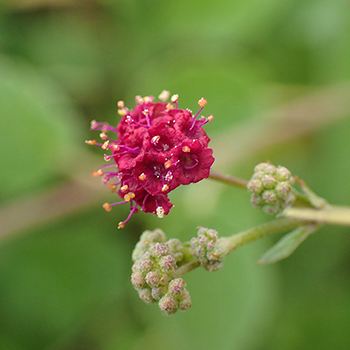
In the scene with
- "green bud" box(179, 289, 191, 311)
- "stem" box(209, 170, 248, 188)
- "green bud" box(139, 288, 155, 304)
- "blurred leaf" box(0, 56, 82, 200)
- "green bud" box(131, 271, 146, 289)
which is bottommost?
"green bud" box(179, 289, 191, 311)

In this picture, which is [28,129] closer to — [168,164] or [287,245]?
[168,164]

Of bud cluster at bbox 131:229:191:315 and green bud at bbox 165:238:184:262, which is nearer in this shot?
bud cluster at bbox 131:229:191:315

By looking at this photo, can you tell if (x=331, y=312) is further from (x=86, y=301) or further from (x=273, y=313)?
(x=86, y=301)

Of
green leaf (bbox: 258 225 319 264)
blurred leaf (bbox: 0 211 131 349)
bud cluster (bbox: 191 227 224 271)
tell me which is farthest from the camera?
blurred leaf (bbox: 0 211 131 349)

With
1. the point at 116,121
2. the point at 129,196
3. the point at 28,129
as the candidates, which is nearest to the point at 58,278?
the point at 28,129

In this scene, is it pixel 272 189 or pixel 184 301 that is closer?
pixel 184 301

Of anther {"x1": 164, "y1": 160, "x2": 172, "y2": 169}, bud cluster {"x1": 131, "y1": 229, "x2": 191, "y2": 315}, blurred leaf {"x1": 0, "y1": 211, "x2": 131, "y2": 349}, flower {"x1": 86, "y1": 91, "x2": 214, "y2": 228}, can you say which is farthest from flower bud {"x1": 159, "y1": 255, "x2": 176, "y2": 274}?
blurred leaf {"x1": 0, "y1": 211, "x2": 131, "y2": 349}

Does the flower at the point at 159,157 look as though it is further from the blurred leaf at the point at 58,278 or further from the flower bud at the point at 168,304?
the blurred leaf at the point at 58,278

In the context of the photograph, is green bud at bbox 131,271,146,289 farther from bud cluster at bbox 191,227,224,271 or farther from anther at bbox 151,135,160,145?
anther at bbox 151,135,160,145
